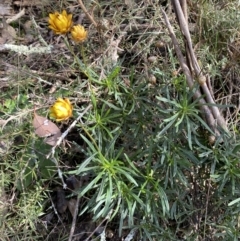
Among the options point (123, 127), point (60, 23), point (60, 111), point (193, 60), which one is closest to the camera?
point (60, 111)

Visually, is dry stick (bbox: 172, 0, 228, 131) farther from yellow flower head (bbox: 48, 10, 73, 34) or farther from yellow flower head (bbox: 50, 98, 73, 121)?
yellow flower head (bbox: 50, 98, 73, 121)

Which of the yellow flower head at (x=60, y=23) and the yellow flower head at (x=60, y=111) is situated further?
the yellow flower head at (x=60, y=23)

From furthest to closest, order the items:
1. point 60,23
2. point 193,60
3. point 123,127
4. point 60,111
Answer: point 123,127 → point 193,60 → point 60,23 → point 60,111

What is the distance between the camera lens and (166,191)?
1.47 m

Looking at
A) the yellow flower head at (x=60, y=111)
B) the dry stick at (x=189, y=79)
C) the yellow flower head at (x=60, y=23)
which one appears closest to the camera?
the yellow flower head at (x=60, y=111)

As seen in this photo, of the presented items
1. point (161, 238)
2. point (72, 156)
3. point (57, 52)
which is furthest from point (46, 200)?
point (57, 52)

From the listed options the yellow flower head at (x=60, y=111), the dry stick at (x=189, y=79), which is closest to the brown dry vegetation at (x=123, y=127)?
the dry stick at (x=189, y=79)

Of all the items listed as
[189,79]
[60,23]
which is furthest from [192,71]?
[60,23]

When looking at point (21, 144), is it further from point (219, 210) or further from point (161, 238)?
point (219, 210)

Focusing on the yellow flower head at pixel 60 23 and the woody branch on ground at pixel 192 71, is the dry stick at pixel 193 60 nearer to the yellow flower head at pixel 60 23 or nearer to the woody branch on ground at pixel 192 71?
the woody branch on ground at pixel 192 71

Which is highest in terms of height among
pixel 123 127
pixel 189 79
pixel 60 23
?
pixel 60 23

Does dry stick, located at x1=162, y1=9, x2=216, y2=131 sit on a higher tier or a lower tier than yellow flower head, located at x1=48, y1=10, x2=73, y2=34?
lower

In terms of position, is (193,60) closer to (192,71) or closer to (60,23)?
(192,71)

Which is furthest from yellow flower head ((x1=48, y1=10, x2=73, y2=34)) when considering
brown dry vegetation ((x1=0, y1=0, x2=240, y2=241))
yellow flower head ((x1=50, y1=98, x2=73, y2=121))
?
yellow flower head ((x1=50, y1=98, x2=73, y2=121))
